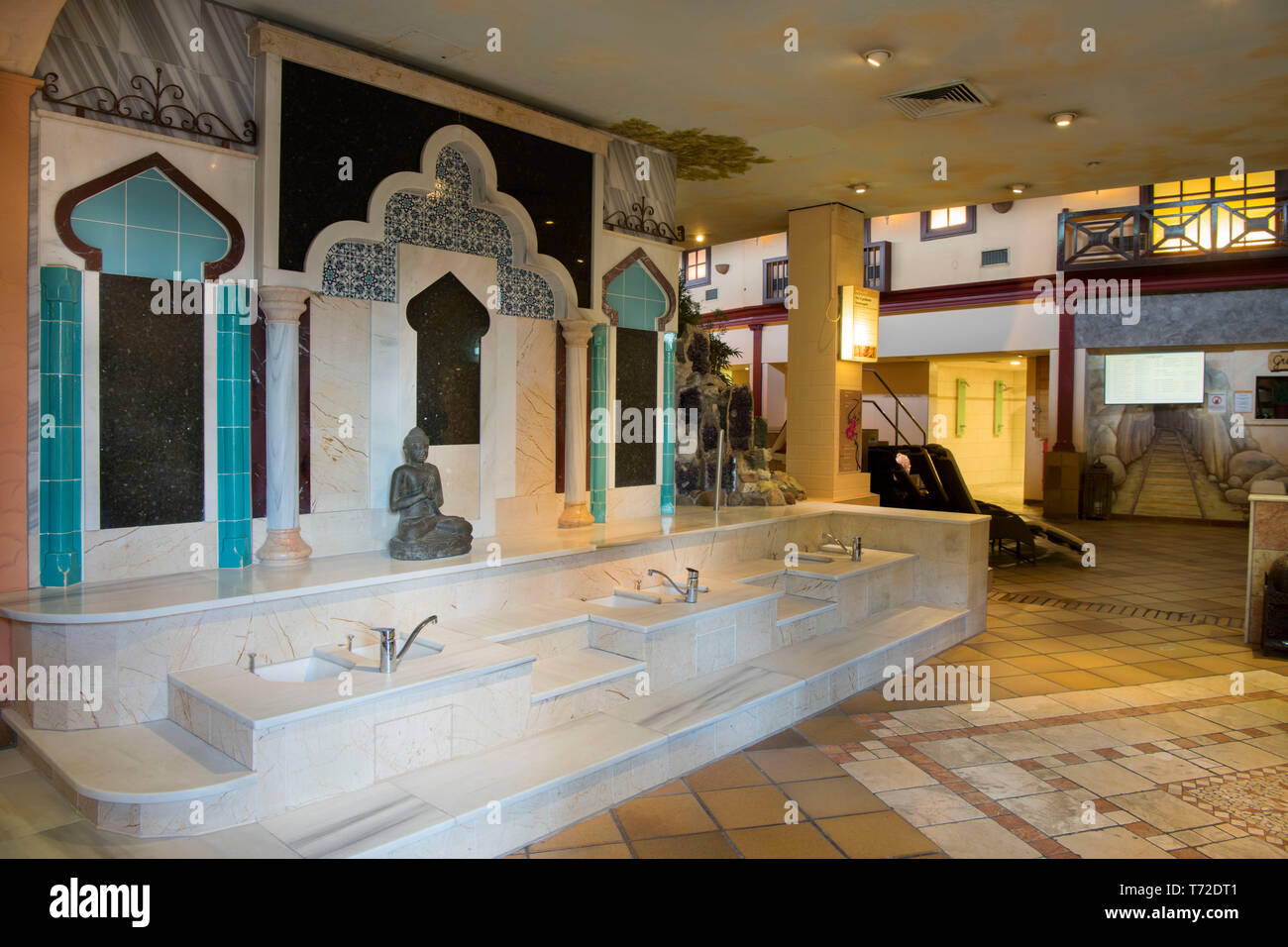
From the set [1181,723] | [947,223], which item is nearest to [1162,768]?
[1181,723]

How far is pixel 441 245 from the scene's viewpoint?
20.1 ft

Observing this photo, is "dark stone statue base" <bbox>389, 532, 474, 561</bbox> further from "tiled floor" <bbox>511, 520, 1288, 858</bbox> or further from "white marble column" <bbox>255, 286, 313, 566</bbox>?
"tiled floor" <bbox>511, 520, 1288, 858</bbox>

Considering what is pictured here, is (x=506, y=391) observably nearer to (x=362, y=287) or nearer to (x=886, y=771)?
(x=362, y=287)

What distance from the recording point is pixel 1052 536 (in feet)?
35.8

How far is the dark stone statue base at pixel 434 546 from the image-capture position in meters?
5.42

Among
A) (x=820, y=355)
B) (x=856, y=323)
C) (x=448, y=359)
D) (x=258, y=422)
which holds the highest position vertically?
(x=856, y=323)

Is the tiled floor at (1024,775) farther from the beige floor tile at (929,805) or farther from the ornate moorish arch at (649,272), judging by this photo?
the ornate moorish arch at (649,272)

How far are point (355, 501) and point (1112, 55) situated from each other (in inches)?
244

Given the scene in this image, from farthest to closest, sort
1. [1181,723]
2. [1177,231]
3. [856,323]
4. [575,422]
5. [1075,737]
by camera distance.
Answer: [1177,231]
[856,323]
[575,422]
[1181,723]
[1075,737]

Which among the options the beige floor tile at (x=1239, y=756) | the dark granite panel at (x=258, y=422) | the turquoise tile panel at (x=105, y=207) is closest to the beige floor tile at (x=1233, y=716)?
the beige floor tile at (x=1239, y=756)

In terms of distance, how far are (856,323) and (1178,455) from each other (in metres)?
8.44

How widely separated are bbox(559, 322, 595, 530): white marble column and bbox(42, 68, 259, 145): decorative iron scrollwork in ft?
9.13

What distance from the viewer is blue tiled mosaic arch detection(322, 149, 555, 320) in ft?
18.6

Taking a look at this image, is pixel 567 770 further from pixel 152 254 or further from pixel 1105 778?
pixel 152 254
